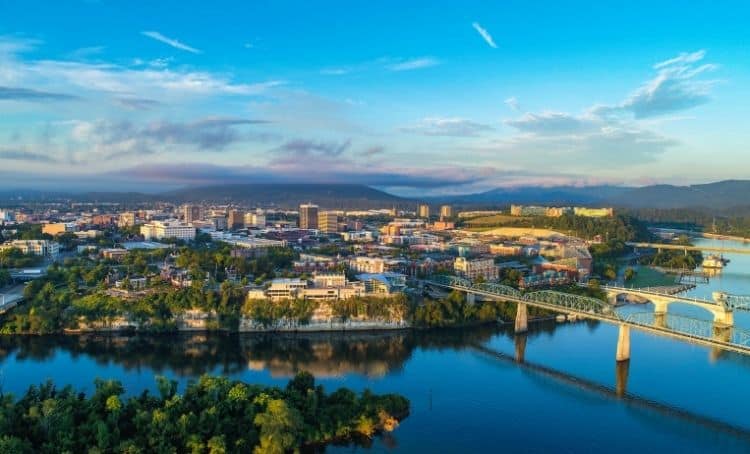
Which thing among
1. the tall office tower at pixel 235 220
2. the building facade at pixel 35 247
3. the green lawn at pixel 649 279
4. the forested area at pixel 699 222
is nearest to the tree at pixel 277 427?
the green lawn at pixel 649 279

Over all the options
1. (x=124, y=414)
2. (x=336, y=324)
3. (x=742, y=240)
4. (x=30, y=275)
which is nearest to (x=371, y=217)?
(x=742, y=240)

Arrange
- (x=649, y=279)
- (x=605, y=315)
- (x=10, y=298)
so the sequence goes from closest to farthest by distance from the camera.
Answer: (x=605, y=315)
(x=10, y=298)
(x=649, y=279)

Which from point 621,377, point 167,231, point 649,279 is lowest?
point 621,377

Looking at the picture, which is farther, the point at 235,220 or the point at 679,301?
the point at 235,220

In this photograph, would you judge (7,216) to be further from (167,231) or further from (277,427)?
(277,427)

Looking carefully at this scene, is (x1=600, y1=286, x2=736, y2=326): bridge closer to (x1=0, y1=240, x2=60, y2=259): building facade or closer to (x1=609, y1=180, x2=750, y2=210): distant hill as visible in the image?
(x1=0, y1=240, x2=60, y2=259): building facade

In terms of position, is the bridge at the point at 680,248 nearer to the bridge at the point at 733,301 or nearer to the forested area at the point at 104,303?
the bridge at the point at 733,301

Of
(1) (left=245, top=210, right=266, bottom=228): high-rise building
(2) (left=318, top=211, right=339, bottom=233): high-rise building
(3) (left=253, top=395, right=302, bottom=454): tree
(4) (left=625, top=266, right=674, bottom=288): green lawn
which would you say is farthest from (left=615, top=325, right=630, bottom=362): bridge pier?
(1) (left=245, top=210, right=266, bottom=228): high-rise building

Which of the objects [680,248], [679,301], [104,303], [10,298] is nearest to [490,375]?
[679,301]
